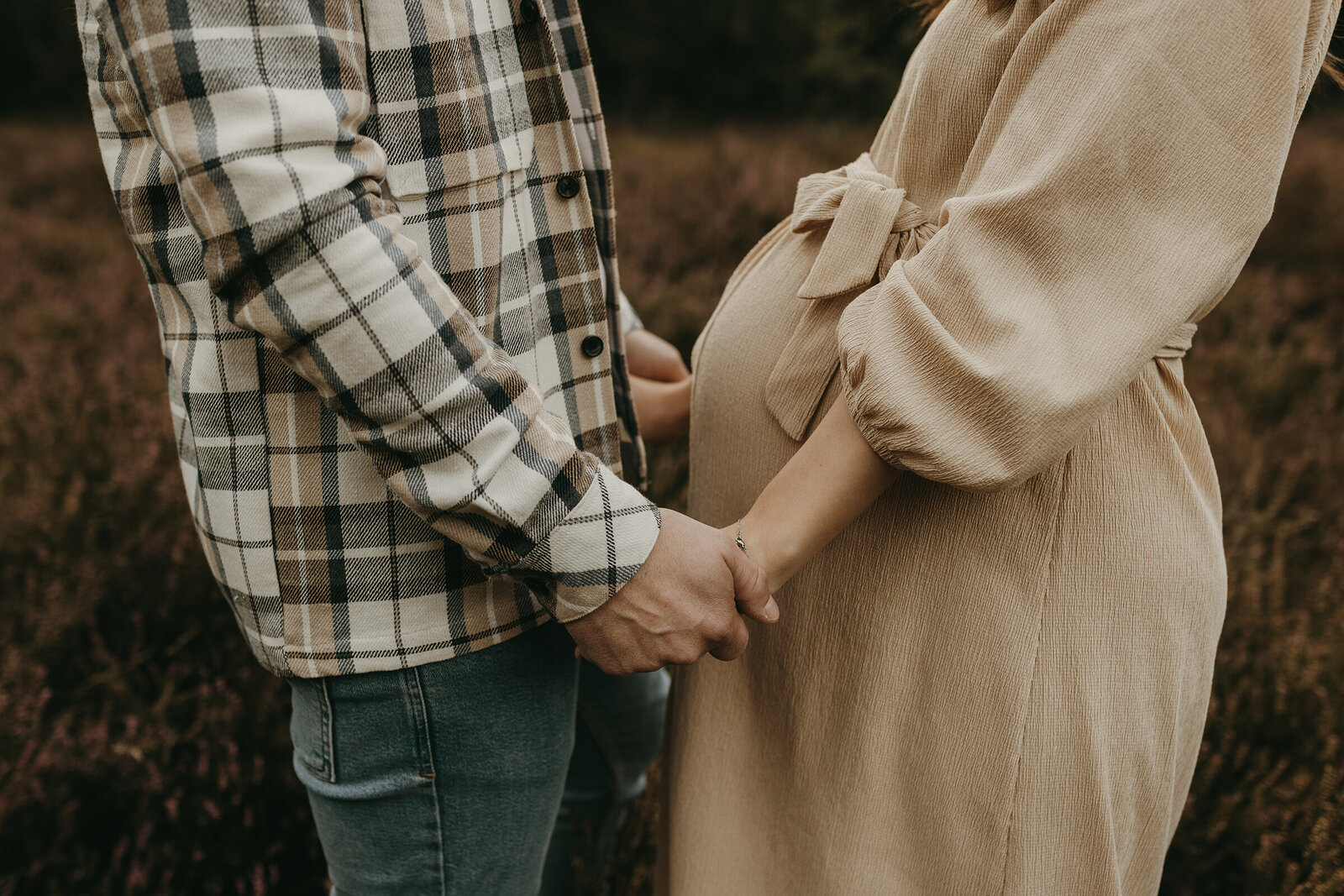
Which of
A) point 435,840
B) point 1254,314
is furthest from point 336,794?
point 1254,314

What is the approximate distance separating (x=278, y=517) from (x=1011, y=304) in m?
0.69

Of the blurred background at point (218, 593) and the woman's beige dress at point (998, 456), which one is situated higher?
the woman's beige dress at point (998, 456)

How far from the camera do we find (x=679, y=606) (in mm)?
827

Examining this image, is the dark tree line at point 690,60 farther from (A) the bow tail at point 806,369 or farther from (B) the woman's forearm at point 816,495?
(B) the woman's forearm at point 816,495

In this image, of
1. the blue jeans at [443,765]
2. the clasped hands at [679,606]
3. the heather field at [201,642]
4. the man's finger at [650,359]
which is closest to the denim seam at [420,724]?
the blue jeans at [443,765]

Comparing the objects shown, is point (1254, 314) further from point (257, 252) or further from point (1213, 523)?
point (257, 252)

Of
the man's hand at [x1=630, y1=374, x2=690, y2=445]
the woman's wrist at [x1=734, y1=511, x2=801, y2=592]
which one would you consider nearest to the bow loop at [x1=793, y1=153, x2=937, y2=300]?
the woman's wrist at [x1=734, y1=511, x2=801, y2=592]

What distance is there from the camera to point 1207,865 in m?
1.74

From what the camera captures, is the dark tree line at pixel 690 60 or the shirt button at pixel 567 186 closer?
the shirt button at pixel 567 186

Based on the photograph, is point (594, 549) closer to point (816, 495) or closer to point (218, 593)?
point (816, 495)

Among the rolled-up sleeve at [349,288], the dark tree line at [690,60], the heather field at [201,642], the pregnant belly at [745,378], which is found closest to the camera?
the rolled-up sleeve at [349,288]

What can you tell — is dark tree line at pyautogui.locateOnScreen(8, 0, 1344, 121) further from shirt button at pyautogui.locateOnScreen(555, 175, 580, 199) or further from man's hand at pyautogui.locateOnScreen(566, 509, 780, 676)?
man's hand at pyautogui.locateOnScreen(566, 509, 780, 676)

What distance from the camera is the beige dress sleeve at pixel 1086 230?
71 cm

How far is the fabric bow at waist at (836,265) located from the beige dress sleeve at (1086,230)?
5.6 inches
